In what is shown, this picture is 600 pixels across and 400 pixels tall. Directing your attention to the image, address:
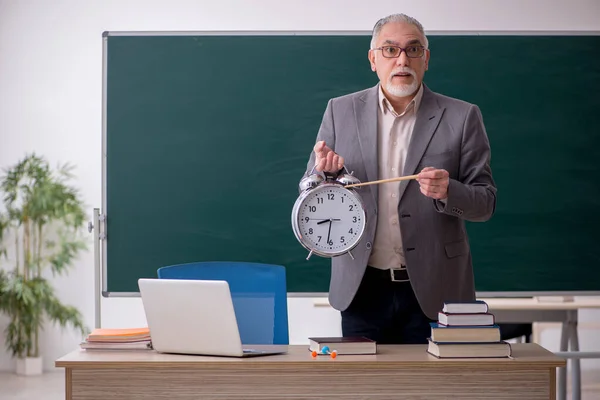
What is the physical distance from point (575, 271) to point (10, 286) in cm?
410

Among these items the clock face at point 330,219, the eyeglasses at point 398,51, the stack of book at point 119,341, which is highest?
the eyeglasses at point 398,51

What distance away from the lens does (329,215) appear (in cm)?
254

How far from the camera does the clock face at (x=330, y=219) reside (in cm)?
253

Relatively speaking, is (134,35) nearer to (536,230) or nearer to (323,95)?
(323,95)

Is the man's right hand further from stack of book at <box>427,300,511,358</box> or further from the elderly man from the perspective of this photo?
stack of book at <box>427,300,511,358</box>

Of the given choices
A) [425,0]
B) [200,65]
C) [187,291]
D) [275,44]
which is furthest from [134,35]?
[425,0]

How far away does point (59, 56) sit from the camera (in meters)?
6.39

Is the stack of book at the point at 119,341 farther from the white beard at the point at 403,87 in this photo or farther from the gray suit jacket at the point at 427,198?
the white beard at the point at 403,87

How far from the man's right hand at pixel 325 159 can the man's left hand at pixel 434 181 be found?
0.27 meters

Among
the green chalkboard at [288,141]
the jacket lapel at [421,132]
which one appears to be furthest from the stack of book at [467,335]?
the green chalkboard at [288,141]

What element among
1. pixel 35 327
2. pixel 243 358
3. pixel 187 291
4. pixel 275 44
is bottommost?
pixel 35 327

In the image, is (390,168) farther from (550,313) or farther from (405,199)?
(550,313)

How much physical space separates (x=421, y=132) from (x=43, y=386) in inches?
164

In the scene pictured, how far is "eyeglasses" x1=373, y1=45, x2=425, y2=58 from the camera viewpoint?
8.98 ft
